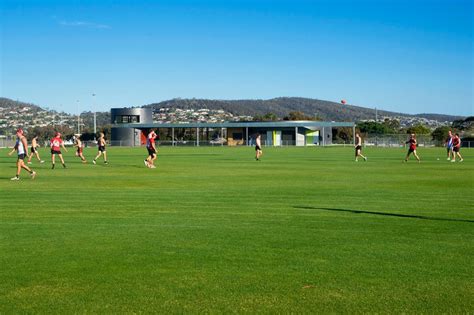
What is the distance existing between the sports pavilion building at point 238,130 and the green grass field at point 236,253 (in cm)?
9784

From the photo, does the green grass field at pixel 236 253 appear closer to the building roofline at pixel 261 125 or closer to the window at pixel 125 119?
the building roofline at pixel 261 125

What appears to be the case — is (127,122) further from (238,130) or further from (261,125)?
(261,125)

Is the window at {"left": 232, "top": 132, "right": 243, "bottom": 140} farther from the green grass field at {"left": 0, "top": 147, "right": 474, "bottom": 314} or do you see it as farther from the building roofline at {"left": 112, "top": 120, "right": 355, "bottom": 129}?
the green grass field at {"left": 0, "top": 147, "right": 474, "bottom": 314}

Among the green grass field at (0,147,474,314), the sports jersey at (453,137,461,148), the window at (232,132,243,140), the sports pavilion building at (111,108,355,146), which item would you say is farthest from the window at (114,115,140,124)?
the green grass field at (0,147,474,314)

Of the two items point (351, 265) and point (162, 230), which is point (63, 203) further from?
point (351, 265)

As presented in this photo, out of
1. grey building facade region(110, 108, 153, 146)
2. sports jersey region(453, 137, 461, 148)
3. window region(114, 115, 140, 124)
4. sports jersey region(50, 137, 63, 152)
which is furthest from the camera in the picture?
window region(114, 115, 140, 124)

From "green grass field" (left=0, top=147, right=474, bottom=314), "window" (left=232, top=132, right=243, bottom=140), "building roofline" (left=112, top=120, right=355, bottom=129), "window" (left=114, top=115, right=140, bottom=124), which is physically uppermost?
"window" (left=114, top=115, right=140, bottom=124)

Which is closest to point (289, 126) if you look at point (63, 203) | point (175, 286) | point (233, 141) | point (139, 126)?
point (233, 141)

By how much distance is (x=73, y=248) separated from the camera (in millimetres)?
9773

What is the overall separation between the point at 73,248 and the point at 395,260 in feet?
16.0

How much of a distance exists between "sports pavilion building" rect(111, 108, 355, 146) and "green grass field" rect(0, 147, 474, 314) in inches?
3852

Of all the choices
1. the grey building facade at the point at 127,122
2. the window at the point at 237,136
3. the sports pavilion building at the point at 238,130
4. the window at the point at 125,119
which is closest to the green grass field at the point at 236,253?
the sports pavilion building at the point at 238,130

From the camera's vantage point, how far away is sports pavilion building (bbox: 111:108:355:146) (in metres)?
117

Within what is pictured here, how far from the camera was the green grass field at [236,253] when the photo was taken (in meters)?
6.93
